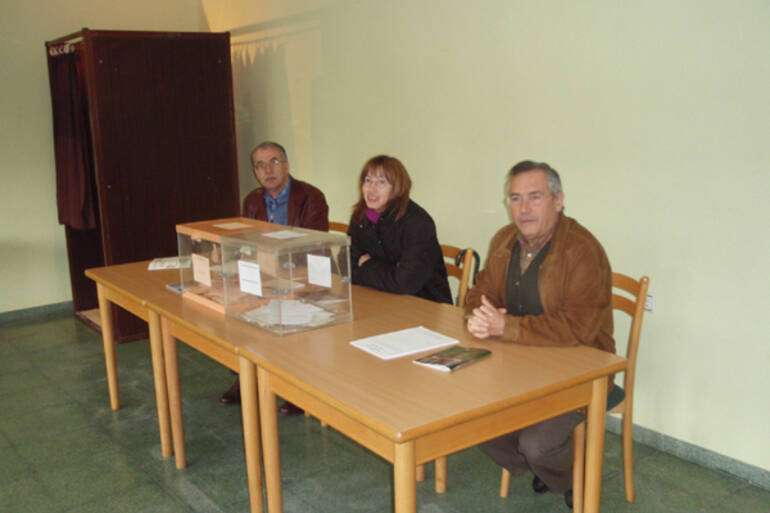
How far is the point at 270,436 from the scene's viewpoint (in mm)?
2117

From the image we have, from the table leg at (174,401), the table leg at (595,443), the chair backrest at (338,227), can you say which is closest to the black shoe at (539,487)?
the table leg at (595,443)

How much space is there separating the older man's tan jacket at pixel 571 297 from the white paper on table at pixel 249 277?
0.69 meters

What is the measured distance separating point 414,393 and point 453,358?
24 centimetres

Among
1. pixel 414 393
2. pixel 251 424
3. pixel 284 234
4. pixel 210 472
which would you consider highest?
pixel 284 234

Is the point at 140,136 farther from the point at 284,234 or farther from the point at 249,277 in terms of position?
the point at 249,277

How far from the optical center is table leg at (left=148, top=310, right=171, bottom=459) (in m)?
2.73

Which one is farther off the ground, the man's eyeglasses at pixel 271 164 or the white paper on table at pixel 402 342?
the man's eyeglasses at pixel 271 164

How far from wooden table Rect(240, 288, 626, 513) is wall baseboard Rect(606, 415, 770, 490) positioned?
0.92m

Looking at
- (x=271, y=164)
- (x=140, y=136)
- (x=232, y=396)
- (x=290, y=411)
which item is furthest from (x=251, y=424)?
(x=140, y=136)

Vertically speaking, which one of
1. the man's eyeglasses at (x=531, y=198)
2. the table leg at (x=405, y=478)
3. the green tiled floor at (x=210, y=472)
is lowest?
the green tiled floor at (x=210, y=472)

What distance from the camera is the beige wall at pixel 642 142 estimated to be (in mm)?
2430

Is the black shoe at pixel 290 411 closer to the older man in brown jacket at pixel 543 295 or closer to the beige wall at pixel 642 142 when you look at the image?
the beige wall at pixel 642 142

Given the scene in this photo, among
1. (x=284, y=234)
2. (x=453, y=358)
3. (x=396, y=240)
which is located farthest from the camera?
(x=396, y=240)

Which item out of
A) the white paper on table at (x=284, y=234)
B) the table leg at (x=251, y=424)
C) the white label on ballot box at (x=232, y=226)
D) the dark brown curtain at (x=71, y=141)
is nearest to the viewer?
the table leg at (x=251, y=424)
